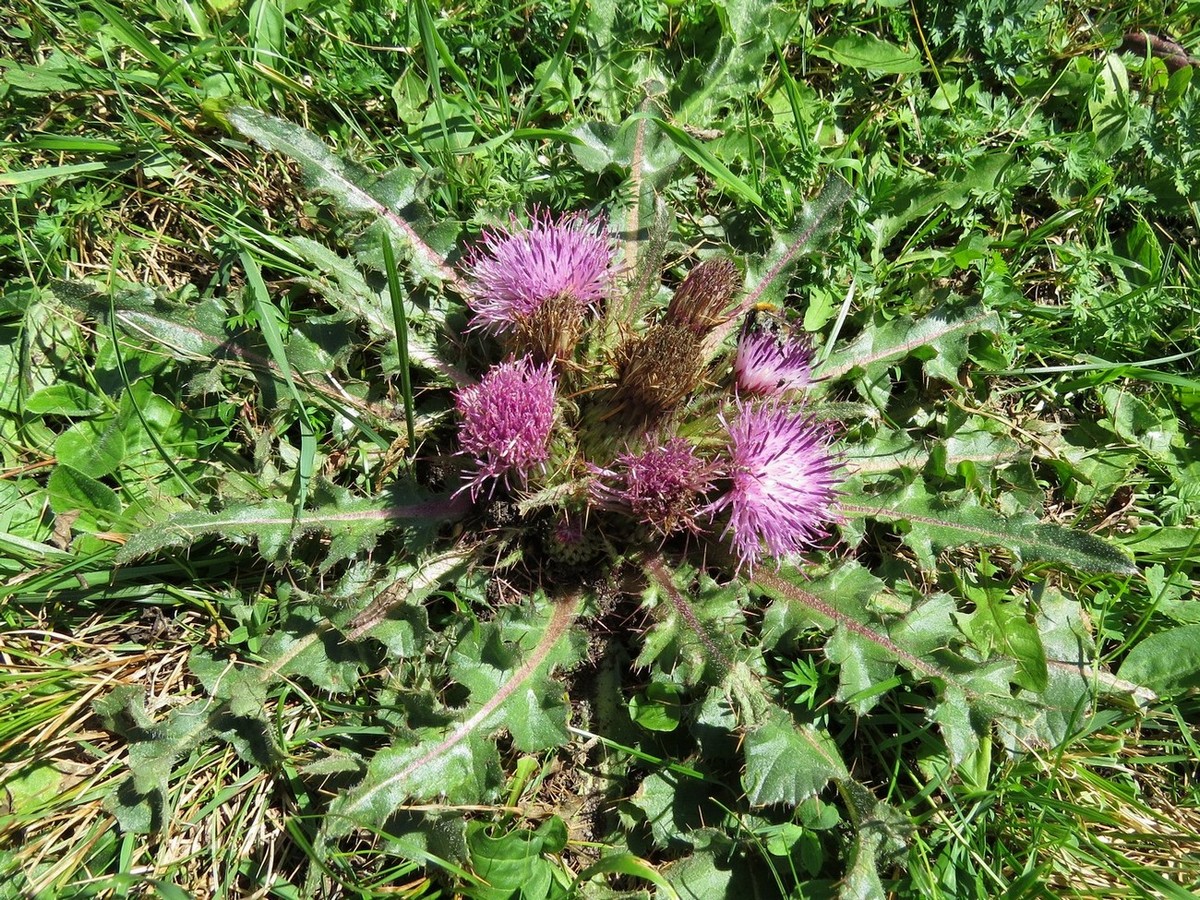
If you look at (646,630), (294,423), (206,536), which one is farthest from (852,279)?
(206,536)

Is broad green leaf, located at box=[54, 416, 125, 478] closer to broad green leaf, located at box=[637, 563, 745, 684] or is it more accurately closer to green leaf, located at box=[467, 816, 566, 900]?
green leaf, located at box=[467, 816, 566, 900]

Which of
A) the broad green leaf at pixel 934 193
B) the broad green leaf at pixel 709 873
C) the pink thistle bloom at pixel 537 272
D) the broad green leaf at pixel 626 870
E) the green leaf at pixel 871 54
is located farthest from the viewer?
the green leaf at pixel 871 54

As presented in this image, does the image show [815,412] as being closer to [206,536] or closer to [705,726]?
[705,726]

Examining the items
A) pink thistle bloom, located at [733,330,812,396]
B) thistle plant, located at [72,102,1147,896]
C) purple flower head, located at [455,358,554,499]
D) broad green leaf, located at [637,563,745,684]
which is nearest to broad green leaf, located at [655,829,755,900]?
thistle plant, located at [72,102,1147,896]

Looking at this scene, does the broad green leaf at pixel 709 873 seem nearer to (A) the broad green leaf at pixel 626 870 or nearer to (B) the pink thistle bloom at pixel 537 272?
(A) the broad green leaf at pixel 626 870

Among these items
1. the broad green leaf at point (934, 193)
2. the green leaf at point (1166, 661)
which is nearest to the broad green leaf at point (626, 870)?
the green leaf at point (1166, 661)

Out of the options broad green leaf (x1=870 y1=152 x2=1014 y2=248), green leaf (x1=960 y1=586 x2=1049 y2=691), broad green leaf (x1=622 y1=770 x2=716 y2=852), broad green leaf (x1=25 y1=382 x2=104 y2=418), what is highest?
broad green leaf (x1=870 y1=152 x2=1014 y2=248)

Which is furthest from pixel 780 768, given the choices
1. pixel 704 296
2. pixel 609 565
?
pixel 704 296
